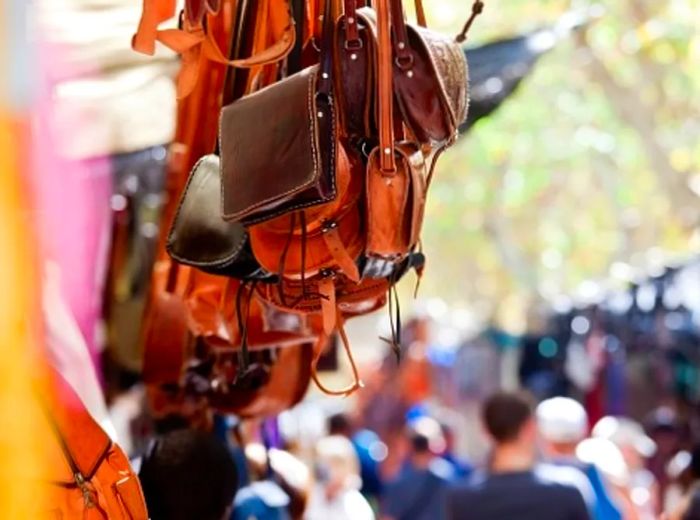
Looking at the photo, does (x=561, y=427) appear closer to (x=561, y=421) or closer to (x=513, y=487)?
(x=561, y=421)

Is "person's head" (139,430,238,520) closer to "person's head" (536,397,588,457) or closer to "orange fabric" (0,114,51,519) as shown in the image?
"orange fabric" (0,114,51,519)

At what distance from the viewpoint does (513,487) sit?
5.04 meters

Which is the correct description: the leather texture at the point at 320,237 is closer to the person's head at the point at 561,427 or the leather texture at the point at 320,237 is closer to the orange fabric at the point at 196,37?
the orange fabric at the point at 196,37

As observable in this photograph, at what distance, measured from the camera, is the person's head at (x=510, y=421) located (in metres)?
5.19

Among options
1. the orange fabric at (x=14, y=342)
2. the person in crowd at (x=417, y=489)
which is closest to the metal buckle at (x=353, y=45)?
the orange fabric at (x=14, y=342)

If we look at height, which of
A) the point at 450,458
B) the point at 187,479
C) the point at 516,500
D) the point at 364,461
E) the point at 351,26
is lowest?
the point at 450,458

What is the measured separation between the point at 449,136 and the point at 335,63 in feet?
0.75

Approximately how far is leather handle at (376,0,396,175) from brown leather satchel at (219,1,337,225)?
0.08 m

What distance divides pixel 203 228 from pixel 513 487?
2.57 meters

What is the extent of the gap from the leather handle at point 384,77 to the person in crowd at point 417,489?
4.88 meters

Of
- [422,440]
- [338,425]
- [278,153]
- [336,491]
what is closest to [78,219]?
[336,491]

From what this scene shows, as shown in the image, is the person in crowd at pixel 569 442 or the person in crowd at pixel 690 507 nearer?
the person in crowd at pixel 690 507

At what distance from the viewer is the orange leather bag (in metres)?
2.31

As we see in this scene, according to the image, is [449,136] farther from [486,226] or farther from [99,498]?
[486,226]
